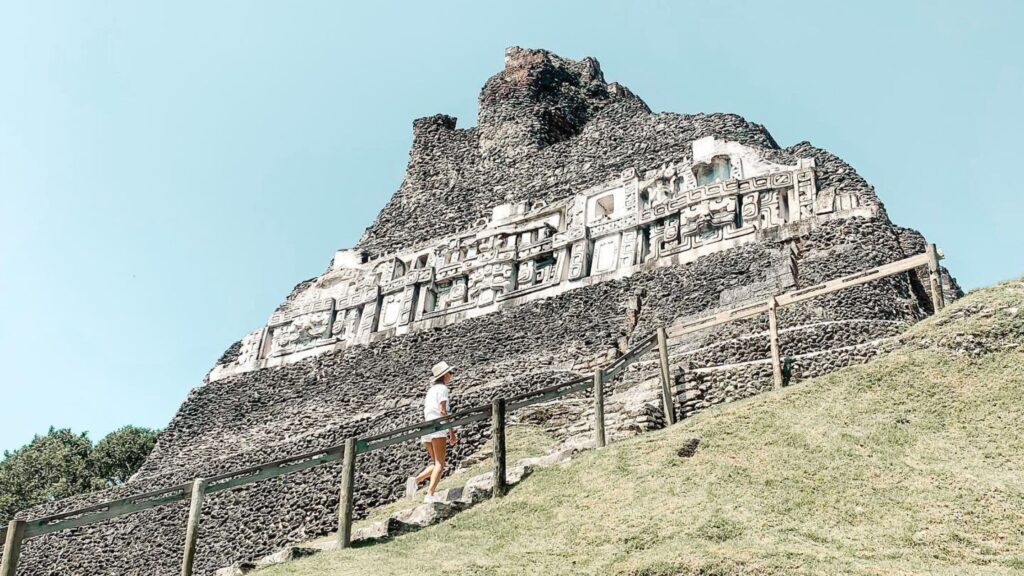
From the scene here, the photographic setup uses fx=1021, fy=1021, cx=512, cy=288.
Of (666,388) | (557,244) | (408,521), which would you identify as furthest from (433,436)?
(557,244)

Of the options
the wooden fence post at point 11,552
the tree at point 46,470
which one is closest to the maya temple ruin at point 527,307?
the wooden fence post at point 11,552

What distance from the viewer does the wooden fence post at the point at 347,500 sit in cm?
901

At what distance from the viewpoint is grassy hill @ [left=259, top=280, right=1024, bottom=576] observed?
6.93m

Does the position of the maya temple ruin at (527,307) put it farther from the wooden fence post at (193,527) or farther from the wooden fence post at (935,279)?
the wooden fence post at (193,527)

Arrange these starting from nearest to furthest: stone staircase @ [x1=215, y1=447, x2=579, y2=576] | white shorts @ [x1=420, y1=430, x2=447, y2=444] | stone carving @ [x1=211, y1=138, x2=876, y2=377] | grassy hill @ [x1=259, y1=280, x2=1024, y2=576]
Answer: grassy hill @ [x1=259, y1=280, x2=1024, y2=576] → stone staircase @ [x1=215, y1=447, x2=579, y2=576] → white shorts @ [x1=420, y1=430, x2=447, y2=444] → stone carving @ [x1=211, y1=138, x2=876, y2=377]

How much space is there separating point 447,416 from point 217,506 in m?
10.4

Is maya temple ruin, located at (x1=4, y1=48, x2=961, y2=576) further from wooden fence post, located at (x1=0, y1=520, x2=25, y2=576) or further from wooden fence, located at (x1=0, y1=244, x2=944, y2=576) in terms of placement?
wooden fence post, located at (x1=0, y1=520, x2=25, y2=576)

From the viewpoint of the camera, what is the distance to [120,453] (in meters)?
33.7

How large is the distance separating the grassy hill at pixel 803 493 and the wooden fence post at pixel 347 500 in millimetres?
219

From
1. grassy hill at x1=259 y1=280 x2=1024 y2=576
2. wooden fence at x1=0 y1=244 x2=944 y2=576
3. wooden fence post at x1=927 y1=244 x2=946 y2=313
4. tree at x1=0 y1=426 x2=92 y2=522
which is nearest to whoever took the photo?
grassy hill at x1=259 y1=280 x2=1024 y2=576

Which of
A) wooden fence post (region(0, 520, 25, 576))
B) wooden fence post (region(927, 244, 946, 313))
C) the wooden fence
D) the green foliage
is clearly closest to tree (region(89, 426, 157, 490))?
the green foliage

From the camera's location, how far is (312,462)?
31.7ft

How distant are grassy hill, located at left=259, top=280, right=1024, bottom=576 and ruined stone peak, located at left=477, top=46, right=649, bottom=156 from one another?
A: 1808 cm

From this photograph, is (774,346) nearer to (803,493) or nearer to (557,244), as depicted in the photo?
(803,493)
